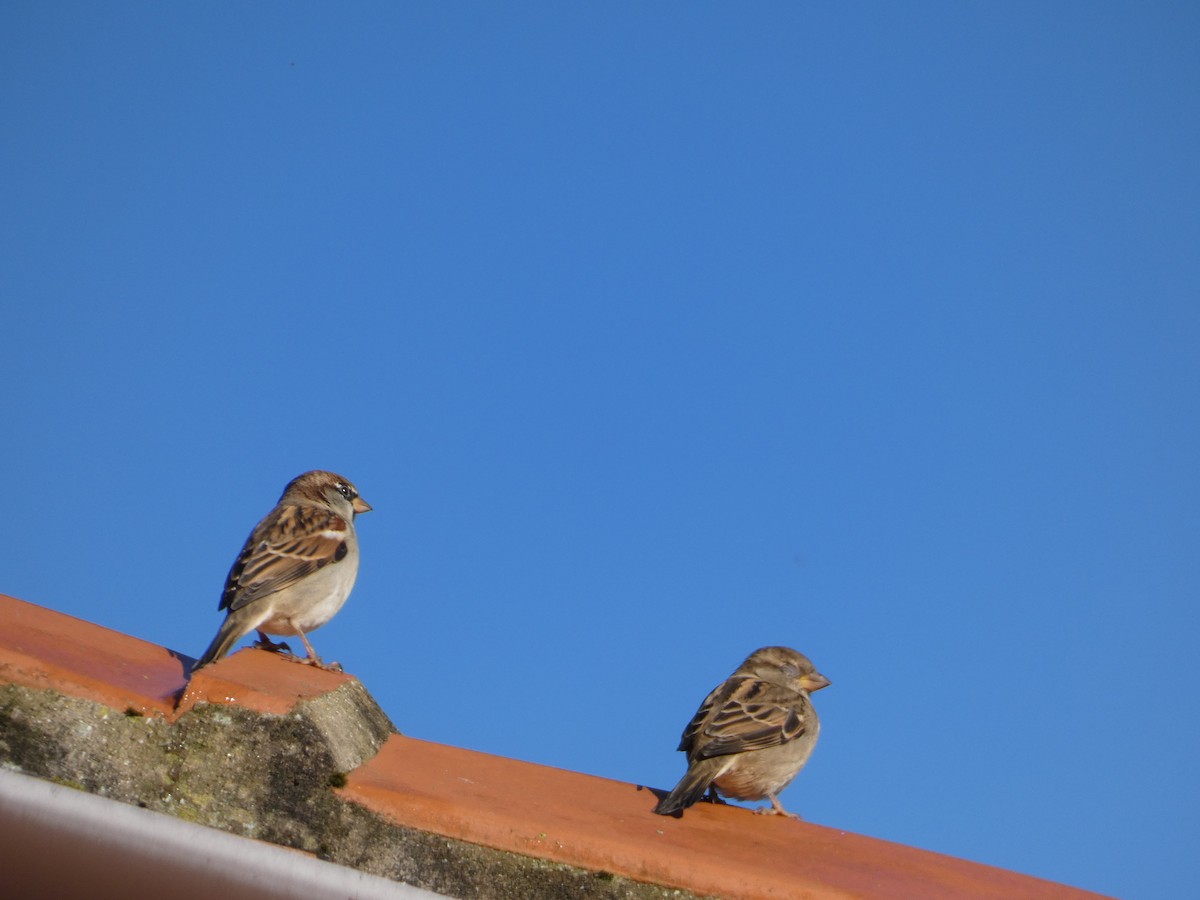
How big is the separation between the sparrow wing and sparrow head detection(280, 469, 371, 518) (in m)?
2.63

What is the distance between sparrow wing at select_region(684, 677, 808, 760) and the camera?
5.48 metres

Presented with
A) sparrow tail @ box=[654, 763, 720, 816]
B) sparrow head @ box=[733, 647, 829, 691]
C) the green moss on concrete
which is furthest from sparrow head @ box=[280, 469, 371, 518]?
the green moss on concrete

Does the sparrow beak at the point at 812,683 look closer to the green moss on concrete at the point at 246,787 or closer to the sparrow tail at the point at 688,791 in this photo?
the sparrow tail at the point at 688,791

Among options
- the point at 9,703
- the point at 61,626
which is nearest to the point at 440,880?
the point at 9,703

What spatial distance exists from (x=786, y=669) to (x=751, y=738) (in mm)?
1085

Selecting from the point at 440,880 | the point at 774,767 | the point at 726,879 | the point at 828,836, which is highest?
the point at 774,767

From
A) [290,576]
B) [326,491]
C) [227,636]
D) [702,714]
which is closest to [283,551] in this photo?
[290,576]

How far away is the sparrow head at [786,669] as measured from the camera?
21.7 ft

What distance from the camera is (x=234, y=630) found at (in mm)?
5871

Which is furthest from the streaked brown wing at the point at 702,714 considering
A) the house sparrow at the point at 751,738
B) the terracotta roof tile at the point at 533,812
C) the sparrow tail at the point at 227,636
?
the sparrow tail at the point at 227,636

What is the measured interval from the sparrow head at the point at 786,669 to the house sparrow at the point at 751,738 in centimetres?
20

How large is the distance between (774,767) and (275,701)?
9.82 ft

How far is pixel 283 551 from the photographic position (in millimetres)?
6324

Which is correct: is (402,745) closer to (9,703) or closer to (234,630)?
(9,703)
